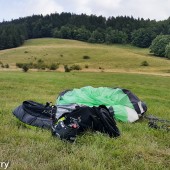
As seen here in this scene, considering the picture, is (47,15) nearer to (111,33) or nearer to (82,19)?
(82,19)

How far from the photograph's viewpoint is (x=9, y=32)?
11850 centimetres

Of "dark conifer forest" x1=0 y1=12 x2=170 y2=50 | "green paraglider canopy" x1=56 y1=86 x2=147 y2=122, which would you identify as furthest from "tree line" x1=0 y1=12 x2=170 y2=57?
"green paraglider canopy" x1=56 y1=86 x2=147 y2=122

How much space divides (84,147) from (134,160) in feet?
2.79

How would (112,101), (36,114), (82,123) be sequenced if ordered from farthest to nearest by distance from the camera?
1. (112,101)
2. (36,114)
3. (82,123)

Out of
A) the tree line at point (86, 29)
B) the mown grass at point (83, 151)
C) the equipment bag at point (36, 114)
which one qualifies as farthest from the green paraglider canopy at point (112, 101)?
the tree line at point (86, 29)

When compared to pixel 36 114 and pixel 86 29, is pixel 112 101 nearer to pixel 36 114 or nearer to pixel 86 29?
pixel 36 114

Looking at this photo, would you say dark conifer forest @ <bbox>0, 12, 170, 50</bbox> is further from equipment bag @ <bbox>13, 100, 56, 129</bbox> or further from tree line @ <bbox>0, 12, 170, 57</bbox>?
equipment bag @ <bbox>13, 100, 56, 129</bbox>

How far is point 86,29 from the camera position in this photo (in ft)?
466

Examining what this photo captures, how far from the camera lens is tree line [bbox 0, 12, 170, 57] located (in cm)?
12650

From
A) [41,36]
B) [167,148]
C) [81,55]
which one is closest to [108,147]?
[167,148]

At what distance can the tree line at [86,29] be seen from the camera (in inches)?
4980

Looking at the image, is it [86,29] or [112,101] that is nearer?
[112,101]

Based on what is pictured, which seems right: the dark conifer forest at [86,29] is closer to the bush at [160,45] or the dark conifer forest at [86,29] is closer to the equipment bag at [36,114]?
the bush at [160,45]

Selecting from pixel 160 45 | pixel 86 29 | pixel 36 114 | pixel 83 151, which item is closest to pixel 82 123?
pixel 83 151
